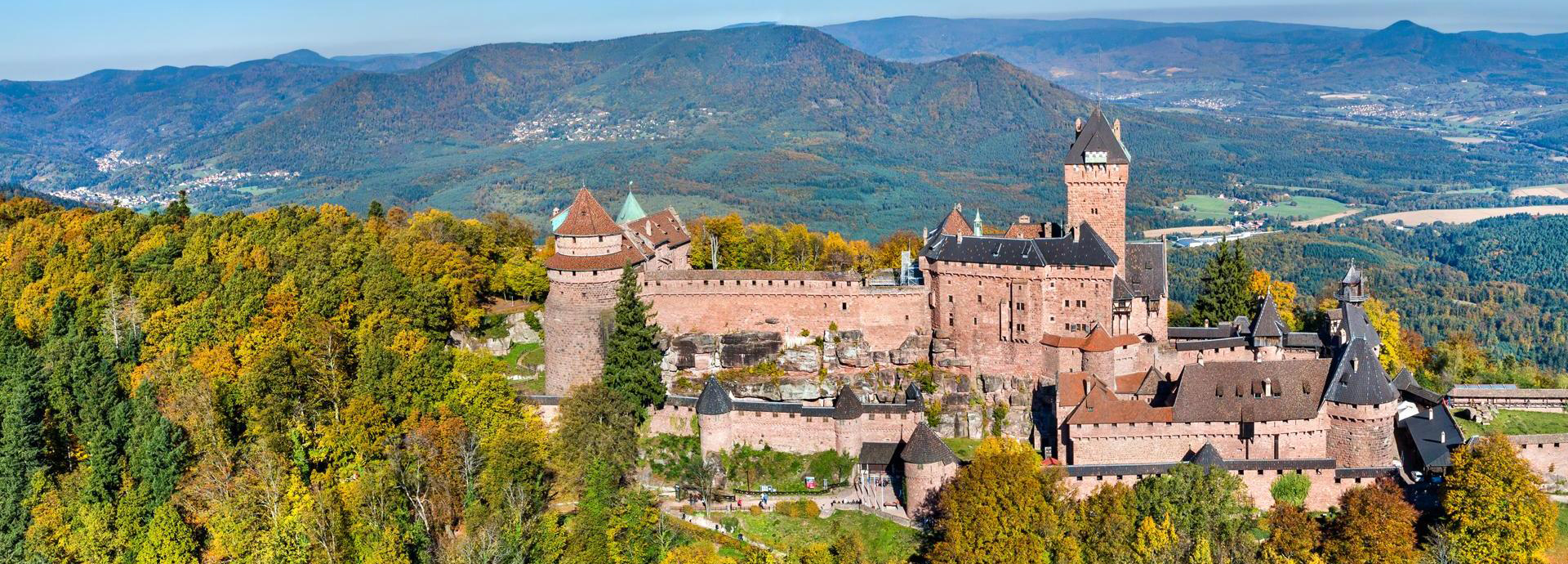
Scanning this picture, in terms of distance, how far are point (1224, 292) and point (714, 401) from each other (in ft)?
90.8

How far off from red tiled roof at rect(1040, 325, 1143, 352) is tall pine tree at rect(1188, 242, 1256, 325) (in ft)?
33.0

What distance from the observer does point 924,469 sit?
4844 centimetres

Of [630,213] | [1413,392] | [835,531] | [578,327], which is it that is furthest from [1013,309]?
[630,213]

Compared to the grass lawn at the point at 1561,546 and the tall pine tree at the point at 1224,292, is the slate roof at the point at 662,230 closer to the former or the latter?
the tall pine tree at the point at 1224,292

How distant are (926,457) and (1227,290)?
77.8 feet

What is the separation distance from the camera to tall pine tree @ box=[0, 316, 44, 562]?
165 feet

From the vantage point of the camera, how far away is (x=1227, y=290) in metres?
63.7

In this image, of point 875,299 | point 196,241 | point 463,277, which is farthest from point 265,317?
point 875,299

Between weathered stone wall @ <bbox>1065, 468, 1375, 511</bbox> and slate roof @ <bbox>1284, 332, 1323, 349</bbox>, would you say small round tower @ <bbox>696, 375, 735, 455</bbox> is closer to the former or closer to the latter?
weathered stone wall @ <bbox>1065, 468, 1375, 511</bbox>

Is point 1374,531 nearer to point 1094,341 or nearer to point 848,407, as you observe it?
point 1094,341

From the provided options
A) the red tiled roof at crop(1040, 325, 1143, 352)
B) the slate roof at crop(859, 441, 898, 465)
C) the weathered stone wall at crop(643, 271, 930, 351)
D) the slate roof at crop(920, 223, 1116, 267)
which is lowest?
the slate roof at crop(859, 441, 898, 465)

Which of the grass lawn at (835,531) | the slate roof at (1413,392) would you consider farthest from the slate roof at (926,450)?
the slate roof at (1413,392)

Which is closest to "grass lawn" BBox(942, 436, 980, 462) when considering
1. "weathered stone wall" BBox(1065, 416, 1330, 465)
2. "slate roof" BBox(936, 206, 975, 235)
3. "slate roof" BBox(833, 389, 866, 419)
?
"slate roof" BBox(833, 389, 866, 419)

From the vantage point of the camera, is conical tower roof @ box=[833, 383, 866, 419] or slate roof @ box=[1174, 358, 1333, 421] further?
conical tower roof @ box=[833, 383, 866, 419]
